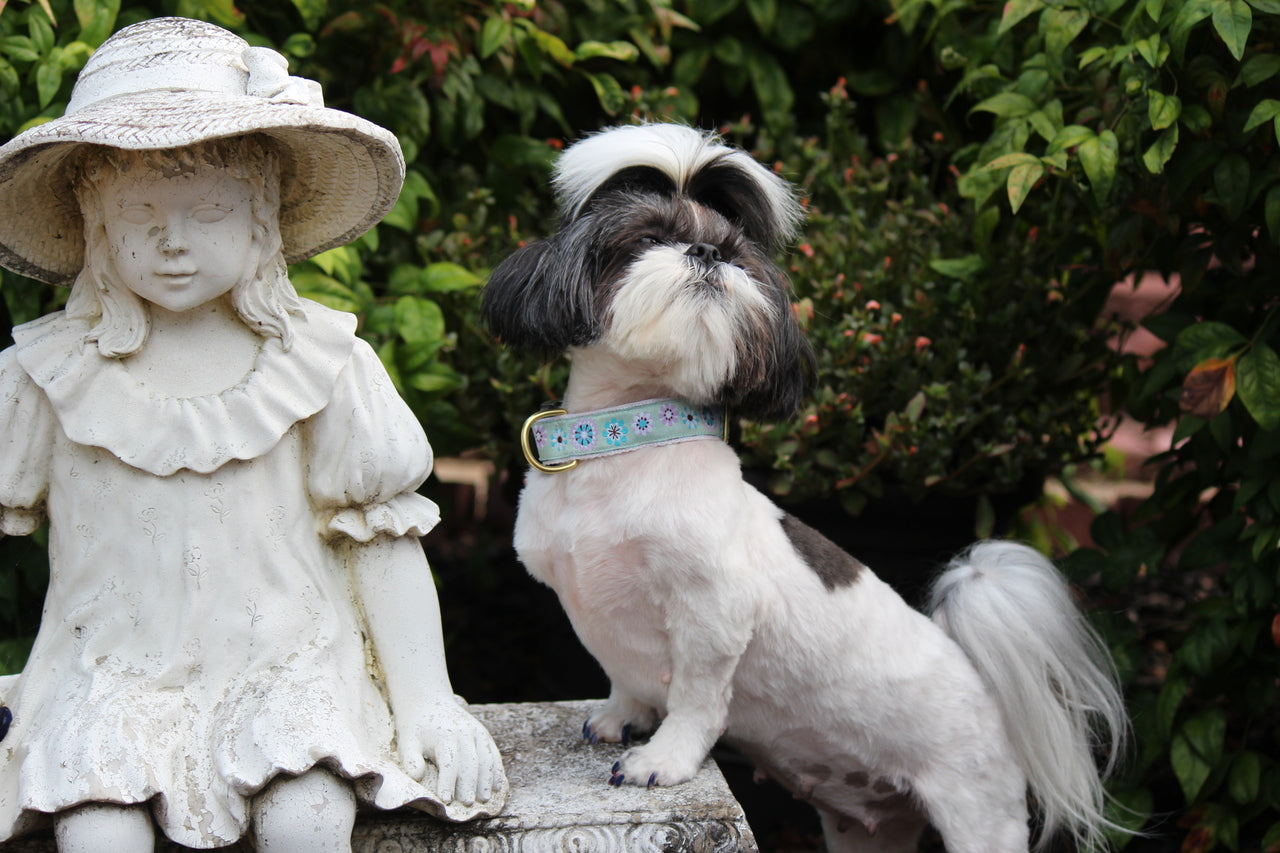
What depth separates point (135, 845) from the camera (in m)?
1.55

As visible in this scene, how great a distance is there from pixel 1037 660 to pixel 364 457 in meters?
1.19

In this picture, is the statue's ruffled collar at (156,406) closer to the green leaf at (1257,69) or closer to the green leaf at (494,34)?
the green leaf at (494,34)

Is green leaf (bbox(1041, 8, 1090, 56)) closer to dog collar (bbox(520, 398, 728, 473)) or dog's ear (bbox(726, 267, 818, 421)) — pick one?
dog's ear (bbox(726, 267, 818, 421))

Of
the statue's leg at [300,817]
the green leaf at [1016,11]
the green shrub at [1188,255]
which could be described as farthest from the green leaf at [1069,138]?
the statue's leg at [300,817]

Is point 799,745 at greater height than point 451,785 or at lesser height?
lesser

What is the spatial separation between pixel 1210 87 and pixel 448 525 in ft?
10.5


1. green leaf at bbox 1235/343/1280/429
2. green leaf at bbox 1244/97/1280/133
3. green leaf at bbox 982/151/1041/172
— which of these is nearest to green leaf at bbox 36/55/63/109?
green leaf at bbox 982/151/1041/172

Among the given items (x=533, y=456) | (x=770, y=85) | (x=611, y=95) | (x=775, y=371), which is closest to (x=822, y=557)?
(x=775, y=371)

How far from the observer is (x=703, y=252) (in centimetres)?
A: 185

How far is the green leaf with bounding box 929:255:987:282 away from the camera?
9.23 feet

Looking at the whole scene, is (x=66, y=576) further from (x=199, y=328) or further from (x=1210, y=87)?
(x=1210, y=87)

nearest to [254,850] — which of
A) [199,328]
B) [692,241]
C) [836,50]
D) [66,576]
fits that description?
[66,576]

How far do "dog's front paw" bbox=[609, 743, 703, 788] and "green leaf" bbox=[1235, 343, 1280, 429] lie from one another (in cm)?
118

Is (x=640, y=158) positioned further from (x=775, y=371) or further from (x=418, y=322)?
(x=418, y=322)
